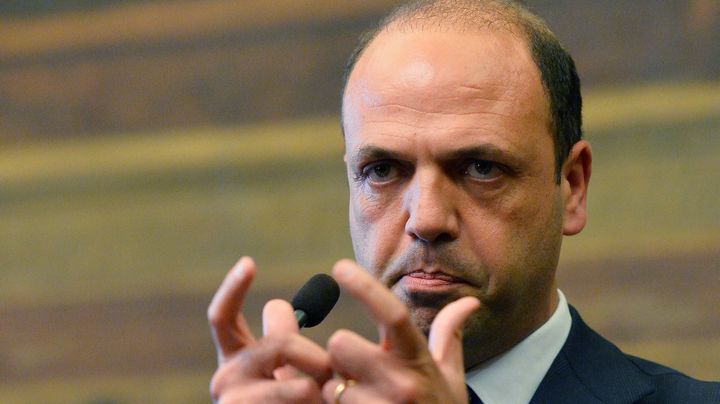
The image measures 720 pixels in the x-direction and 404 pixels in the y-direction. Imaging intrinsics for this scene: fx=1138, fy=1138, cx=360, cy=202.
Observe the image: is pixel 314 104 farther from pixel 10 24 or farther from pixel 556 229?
pixel 556 229

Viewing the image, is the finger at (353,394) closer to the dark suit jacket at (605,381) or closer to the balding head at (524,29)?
the dark suit jacket at (605,381)

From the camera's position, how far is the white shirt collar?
8.20ft

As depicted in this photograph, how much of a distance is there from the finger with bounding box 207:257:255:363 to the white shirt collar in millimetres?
843

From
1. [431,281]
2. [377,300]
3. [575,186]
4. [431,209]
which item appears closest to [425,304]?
[431,281]

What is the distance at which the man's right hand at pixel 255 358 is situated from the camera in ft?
5.71

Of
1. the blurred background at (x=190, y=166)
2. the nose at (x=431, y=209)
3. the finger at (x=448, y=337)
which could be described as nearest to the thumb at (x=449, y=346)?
the finger at (x=448, y=337)

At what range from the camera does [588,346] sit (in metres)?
2.63

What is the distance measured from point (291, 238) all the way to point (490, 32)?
2.76 meters

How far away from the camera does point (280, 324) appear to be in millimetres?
1825

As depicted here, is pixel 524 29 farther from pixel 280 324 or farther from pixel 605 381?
pixel 280 324

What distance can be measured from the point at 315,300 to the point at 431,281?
284mm

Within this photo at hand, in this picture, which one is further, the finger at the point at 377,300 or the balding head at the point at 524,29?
the balding head at the point at 524,29

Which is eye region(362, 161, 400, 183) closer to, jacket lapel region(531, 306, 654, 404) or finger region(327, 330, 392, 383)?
jacket lapel region(531, 306, 654, 404)

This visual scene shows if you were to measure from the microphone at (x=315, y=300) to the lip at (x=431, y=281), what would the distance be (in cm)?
19
